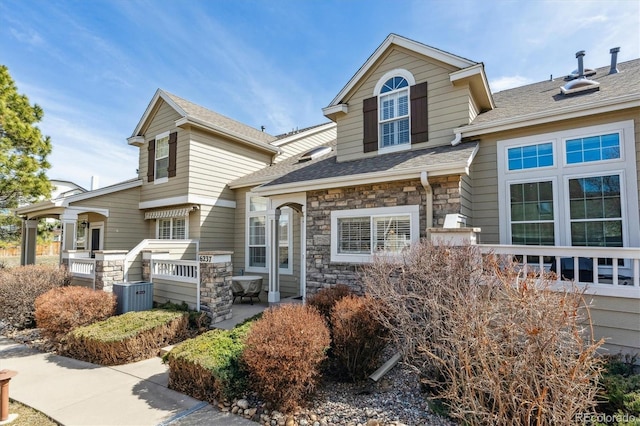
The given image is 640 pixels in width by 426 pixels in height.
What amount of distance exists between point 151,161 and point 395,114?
31.1 feet

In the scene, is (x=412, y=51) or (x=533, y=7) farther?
(x=412, y=51)

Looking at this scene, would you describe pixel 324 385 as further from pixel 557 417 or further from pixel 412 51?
pixel 412 51

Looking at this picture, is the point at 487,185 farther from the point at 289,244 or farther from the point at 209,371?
the point at 209,371

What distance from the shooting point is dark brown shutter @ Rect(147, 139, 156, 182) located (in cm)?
1209

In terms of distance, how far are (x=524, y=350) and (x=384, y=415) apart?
69.5 inches

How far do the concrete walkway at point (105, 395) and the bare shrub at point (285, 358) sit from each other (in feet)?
1.52

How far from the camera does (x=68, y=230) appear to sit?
10648mm

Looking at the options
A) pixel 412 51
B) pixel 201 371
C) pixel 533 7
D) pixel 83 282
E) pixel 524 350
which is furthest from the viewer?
pixel 83 282

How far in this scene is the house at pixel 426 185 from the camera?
584 centimetres

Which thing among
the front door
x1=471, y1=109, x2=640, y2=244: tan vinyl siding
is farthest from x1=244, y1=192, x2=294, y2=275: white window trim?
the front door

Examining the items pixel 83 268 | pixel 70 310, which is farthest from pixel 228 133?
pixel 70 310

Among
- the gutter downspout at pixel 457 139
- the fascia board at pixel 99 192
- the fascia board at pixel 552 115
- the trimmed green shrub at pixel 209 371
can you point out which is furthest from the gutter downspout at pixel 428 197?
the fascia board at pixel 99 192

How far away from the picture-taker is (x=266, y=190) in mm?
8961

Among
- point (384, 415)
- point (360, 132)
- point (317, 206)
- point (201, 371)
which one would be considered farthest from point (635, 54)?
point (201, 371)
